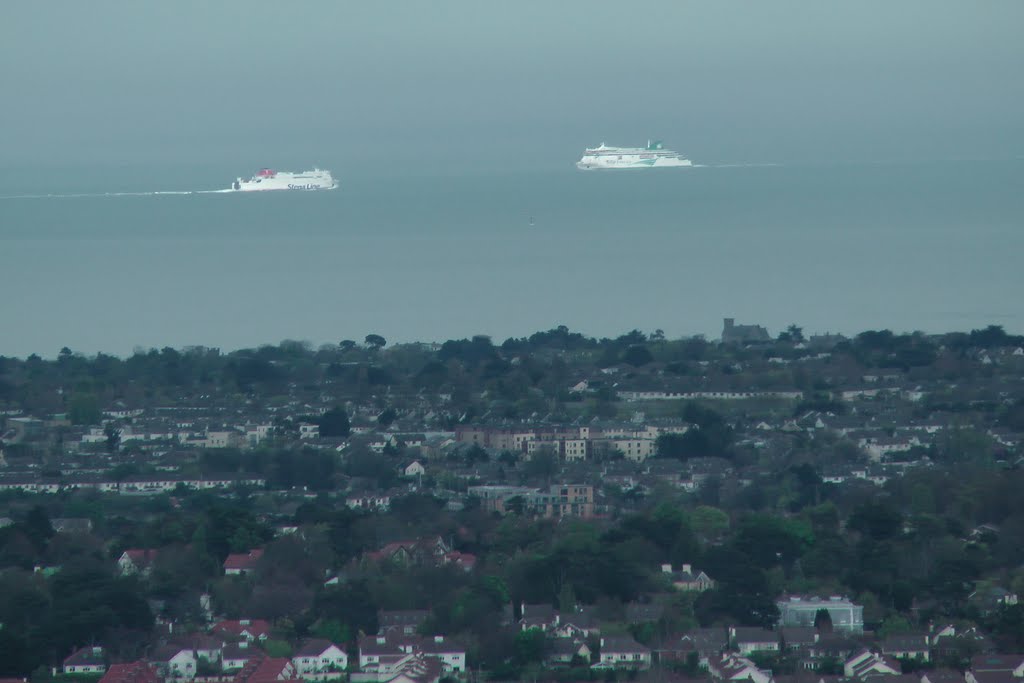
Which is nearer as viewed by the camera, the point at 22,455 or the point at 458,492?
the point at 458,492

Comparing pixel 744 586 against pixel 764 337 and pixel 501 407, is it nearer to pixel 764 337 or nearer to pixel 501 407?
pixel 501 407

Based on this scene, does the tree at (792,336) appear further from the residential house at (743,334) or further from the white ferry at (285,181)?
the white ferry at (285,181)

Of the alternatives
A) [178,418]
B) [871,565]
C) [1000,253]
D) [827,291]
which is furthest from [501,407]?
[1000,253]

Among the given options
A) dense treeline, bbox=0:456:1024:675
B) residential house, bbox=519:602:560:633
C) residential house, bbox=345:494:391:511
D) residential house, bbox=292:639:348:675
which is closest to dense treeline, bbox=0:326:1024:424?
residential house, bbox=345:494:391:511

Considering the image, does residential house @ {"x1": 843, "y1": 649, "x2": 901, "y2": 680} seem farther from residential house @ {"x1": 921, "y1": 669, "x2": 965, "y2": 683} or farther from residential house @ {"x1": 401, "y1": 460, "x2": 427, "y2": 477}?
residential house @ {"x1": 401, "y1": 460, "x2": 427, "y2": 477}

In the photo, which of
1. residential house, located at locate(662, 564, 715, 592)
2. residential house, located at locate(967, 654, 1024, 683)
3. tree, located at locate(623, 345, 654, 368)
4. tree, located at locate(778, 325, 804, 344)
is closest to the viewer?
residential house, located at locate(967, 654, 1024, 683)
